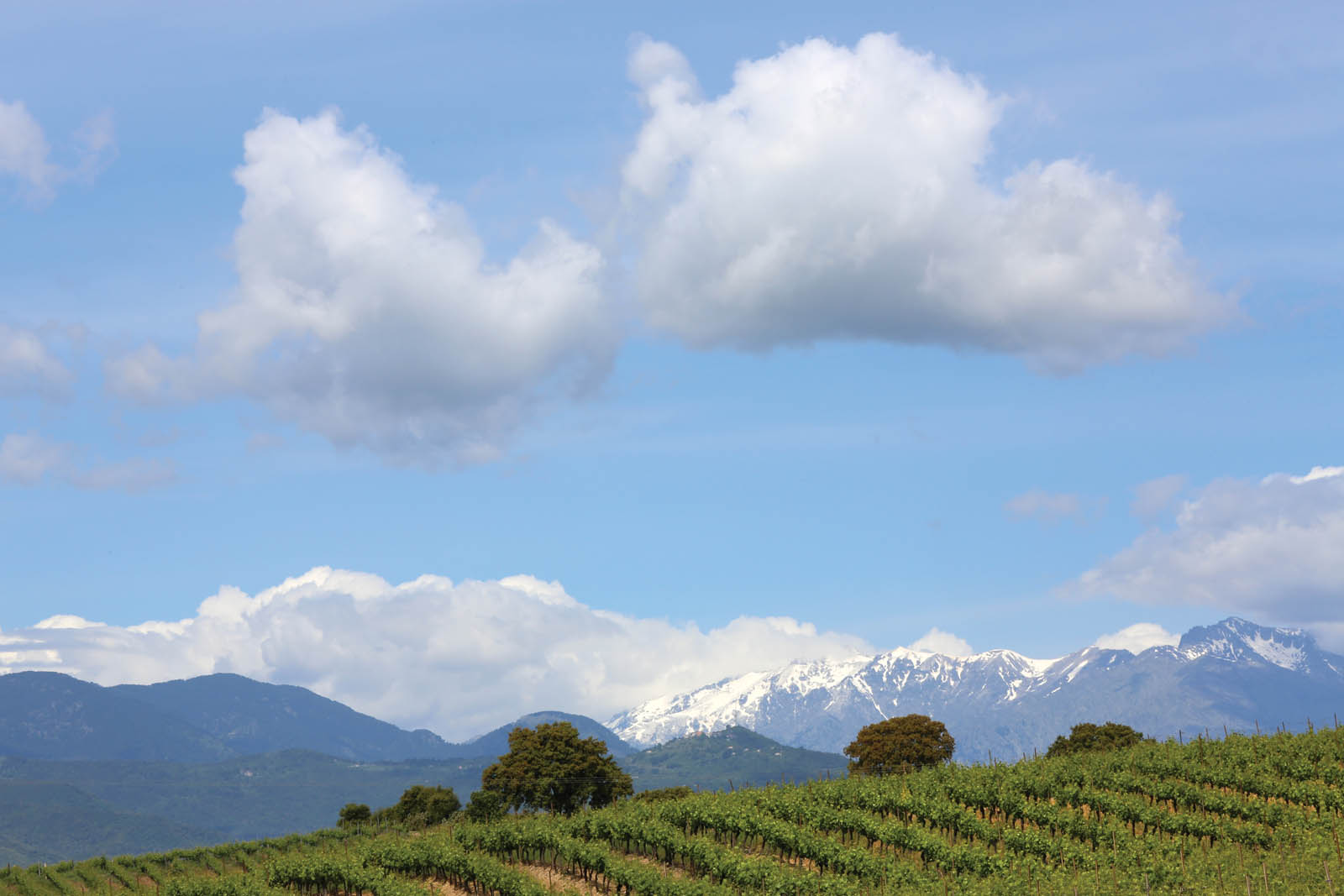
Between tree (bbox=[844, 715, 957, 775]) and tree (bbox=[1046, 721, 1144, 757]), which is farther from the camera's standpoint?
tree (bbox=[844, 715, 957, 775])

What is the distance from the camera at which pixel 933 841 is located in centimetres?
4881

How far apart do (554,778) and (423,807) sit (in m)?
25.3

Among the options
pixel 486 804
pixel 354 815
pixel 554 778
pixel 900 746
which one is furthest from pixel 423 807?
pixel 900 746

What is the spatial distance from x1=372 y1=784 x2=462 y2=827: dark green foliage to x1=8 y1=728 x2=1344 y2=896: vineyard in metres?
51.8

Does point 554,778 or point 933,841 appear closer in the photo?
point 933,841

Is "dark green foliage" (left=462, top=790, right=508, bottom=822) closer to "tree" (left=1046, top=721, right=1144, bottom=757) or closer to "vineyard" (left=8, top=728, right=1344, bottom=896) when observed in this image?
"vineyard" (left=8, top=728, right=1344, bottom=896)

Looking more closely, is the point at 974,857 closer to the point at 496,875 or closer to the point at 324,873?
the point at 496,875

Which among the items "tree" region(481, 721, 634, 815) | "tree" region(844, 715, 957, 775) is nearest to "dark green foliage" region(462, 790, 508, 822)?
"tree" region(481, 721, 634, 815)

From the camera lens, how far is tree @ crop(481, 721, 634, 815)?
9925 cm

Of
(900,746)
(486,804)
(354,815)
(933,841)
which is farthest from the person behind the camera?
(354,815)

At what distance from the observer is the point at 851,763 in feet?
339

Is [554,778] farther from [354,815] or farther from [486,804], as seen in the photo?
[354,815]

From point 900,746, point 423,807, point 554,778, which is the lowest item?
point 423,807

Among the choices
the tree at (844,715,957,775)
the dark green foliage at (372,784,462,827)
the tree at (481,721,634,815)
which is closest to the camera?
the tree at (481,721,634,815)
